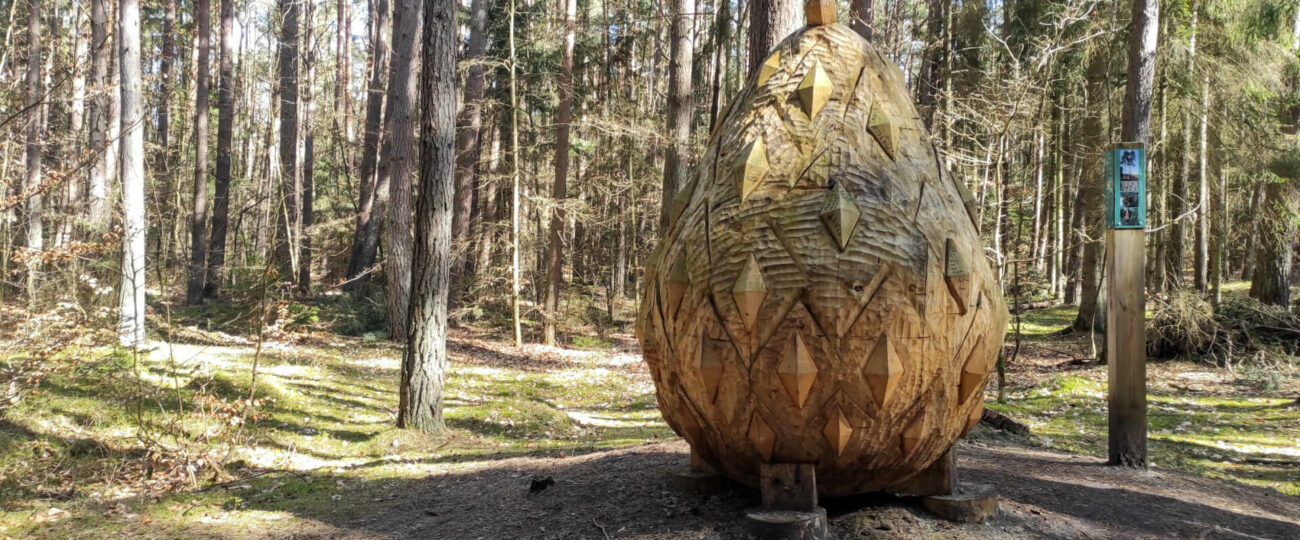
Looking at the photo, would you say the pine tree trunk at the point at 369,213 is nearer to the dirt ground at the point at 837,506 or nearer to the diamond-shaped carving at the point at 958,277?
the dirt ground at the point at 837,506

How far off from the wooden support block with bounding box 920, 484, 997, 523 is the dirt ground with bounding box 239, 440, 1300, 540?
48mm

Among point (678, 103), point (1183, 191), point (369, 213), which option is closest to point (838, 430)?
point (678, 103)

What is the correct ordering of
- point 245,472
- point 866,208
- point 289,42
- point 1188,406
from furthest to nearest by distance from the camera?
1. point 289,42
2. point 1188,406
3. point 245,472
4. point 866,208

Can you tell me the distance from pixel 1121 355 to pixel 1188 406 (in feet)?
19.7

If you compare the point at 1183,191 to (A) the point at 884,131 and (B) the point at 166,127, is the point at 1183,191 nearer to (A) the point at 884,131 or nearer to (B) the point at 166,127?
(A) the point at 884,131

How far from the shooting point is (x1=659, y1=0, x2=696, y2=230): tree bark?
12547 mm

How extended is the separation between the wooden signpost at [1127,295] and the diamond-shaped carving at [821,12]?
3189mm

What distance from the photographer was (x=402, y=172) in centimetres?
1650

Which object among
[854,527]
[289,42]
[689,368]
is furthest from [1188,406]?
[289,42]

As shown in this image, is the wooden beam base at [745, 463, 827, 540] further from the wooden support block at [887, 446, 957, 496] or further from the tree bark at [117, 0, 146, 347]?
the tree bark at [117, 0, 146, 347]

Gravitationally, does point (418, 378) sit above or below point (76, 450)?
above

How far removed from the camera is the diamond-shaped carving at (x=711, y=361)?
3502 millimetres

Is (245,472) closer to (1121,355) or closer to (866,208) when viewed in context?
(866,208)

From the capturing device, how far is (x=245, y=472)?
7195 millimetres
